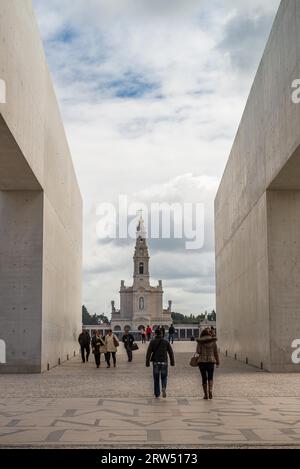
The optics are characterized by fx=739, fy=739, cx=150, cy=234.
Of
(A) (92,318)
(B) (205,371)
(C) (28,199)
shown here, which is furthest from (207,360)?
(A) (92,318)

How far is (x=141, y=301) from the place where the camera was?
14012 centimetres

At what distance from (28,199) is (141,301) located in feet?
387

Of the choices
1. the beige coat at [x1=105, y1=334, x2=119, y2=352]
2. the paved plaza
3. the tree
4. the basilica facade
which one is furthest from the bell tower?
the paved plaza

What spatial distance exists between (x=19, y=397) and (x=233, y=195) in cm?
2107

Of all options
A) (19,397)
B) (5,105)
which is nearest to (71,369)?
(19,397)

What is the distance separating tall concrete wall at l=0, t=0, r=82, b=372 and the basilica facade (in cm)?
10586

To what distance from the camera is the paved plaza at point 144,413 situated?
379 inches

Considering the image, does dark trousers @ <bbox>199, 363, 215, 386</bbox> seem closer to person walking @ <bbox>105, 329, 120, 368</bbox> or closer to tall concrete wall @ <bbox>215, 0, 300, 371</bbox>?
tall concrete wall @ <bbox>215, 0, 300, 371</bbox>

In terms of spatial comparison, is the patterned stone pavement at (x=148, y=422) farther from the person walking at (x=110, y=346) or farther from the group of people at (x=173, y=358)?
the person walking at (x=110, y=346)

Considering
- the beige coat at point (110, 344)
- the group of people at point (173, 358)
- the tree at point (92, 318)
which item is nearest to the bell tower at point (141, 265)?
the tree at point (92, 318)

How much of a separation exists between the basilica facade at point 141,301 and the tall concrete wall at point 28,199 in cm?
10586

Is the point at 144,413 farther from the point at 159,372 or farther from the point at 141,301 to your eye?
the point at 141,301

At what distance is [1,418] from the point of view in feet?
38.7
